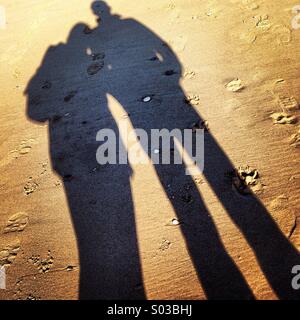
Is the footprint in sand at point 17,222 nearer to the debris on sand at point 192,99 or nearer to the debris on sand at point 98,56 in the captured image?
the debris on sand at point 192,99

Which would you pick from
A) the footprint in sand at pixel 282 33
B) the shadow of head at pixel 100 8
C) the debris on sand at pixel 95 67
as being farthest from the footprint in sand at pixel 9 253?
the shadow of head at pixel 100 8

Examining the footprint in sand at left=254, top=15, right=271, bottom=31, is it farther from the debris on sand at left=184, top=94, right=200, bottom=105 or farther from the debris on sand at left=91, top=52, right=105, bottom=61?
the debris on sand at left=91, top=52, right=105, bottom=61

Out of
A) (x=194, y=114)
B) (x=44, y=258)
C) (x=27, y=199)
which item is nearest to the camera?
(x=44, y=258)

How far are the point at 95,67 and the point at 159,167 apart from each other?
2.70 metres

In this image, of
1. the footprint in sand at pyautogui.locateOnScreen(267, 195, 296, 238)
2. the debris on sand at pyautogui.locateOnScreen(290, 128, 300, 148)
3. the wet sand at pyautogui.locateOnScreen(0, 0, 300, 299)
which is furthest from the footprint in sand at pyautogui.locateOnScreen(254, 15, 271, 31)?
the footprint in sand at pyautogui.locateOnScreen(267, 195, 296, 238)

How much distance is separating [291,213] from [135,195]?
163 centimetres

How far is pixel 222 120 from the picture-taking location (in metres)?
3.61

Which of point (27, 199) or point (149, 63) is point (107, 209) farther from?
point (149, 63)

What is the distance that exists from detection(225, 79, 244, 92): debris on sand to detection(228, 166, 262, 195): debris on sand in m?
1.41

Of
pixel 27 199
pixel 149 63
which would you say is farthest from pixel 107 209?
pixel 149 63

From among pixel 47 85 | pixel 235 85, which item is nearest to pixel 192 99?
pixel 235 85

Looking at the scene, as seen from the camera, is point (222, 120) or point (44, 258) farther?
point (222, 120)

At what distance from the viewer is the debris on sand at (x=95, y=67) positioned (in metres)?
4.93
